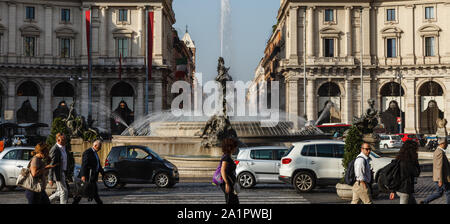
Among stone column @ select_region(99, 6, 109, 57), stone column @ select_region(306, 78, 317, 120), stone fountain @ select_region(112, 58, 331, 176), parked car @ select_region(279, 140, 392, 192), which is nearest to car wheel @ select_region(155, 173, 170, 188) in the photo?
stone fountain @ select_region(112, 58, 331, 176)

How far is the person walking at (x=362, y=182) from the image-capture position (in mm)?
10703

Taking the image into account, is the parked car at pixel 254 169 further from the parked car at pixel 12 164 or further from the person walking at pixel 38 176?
the person walking at pixel 38 176

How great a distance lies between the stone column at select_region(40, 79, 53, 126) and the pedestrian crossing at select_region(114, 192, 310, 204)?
52070mm

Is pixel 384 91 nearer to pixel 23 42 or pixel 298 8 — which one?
pixel 298 8

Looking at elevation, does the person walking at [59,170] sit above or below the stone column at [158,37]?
below

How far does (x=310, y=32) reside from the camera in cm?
6600

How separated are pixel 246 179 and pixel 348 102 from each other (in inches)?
1921

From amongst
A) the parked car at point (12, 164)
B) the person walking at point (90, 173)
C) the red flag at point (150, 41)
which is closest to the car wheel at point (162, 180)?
the parked car at point (12, 164)

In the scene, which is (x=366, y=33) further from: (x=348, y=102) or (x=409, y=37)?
(x=348, y=102)

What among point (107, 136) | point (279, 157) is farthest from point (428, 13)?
point (279, 157)

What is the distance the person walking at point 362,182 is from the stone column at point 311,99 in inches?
2162

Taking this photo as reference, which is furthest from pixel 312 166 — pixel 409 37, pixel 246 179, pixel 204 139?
pixel 409 37

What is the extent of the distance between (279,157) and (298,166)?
197 cm

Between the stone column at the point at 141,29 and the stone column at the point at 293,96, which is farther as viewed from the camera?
the stone column at the point at 141,29
